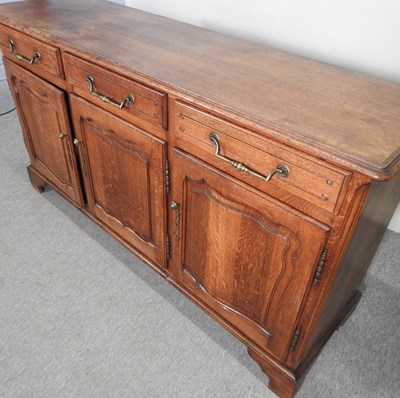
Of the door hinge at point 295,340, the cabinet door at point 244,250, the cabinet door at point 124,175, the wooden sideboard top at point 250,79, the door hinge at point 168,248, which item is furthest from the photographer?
the door hinge at point 168,248

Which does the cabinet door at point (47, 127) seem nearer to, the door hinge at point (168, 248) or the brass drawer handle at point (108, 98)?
the brass drawer handle at point (108, 98)

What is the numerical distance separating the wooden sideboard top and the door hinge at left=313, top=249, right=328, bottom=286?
0.20m

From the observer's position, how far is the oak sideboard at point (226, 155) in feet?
2.19

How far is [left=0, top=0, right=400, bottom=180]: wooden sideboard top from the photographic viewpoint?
627mm

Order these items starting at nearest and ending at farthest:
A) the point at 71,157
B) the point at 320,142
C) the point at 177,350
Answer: the point at 320,142 → the point at 177,350 → the point at 71,157

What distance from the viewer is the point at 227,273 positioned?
944 millimetres

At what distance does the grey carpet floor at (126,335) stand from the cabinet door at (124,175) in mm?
173

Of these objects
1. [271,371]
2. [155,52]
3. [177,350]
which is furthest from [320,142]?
[177,350]

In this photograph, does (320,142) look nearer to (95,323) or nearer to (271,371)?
(271,371)

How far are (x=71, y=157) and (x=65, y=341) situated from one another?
0.56 meters

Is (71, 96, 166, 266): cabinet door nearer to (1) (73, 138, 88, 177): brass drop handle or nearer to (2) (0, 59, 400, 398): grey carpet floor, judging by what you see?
(1) (73, 138, 88, 177): brass drop handle

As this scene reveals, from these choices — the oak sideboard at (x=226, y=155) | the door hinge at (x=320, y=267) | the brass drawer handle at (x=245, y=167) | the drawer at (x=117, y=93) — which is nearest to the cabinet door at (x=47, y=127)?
the oak sideboard at (x=226, y=155)

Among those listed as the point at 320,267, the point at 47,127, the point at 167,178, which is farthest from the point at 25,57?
the point at 320,267

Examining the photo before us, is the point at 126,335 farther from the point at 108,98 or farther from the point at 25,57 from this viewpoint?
the point at 25,57
